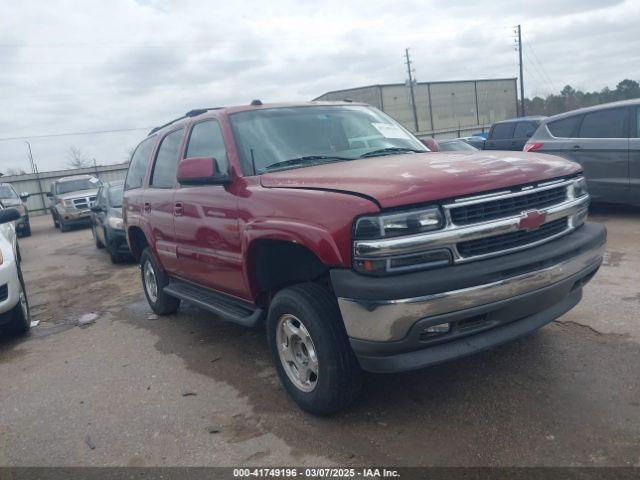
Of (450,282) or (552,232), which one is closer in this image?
(450,282)

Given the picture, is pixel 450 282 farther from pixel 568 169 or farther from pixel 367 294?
pixel 568 169

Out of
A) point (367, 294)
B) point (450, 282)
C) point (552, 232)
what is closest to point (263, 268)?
point (367, 294)

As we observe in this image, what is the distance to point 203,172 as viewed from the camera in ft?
12.6

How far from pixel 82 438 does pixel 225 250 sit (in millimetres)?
1520

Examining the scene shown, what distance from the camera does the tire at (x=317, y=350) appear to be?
3160 mm

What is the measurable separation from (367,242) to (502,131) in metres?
14.4

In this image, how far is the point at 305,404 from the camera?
3449 millimetres

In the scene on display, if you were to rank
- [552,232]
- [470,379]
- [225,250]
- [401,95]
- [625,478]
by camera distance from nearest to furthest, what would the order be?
[625,478], [552,232], [470,379], [225,250], [401,95]

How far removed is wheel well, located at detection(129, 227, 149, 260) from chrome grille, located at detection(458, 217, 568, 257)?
4226 millimetres

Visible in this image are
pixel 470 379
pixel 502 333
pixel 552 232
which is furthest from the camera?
pixel 470 379

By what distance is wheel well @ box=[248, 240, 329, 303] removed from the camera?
3639 millimetres

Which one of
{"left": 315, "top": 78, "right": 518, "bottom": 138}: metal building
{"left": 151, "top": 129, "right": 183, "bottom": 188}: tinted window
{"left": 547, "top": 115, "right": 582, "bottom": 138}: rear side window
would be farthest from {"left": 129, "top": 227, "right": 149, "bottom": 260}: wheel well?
{"left": 315, "top": 78, "right": 518, "bottom": 138}: metal building

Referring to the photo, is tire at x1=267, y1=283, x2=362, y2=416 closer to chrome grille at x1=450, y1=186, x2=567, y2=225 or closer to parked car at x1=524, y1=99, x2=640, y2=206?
chrome grille at x1=450, y1=186, x2=567, y2=225

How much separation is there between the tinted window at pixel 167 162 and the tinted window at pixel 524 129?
12372 mm
